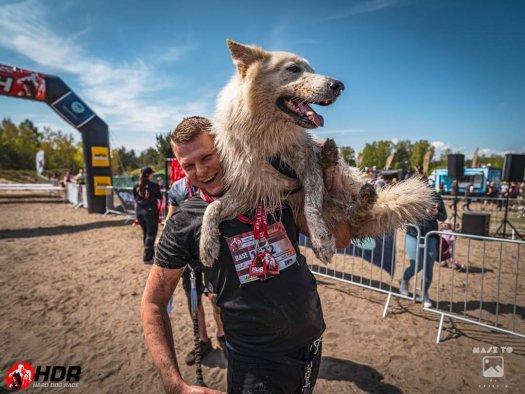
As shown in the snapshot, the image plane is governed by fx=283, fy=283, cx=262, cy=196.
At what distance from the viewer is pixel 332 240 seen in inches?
69.4

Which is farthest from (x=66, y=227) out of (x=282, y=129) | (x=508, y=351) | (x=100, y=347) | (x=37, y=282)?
(x=508, y=351)

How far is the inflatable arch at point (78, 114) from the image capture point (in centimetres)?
1235

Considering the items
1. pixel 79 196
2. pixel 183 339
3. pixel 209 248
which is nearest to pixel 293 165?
→ pixel 209 248

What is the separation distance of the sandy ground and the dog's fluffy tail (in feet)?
8.45

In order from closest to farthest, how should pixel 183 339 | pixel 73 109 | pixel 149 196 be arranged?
pixel 183 339 < pixel 149 196 < pixel 73 109

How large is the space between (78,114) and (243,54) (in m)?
15.9

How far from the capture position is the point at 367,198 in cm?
173

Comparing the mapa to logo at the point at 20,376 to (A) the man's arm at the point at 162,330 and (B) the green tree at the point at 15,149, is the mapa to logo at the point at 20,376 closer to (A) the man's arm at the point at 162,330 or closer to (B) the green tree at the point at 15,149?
(A) the man's arm at the point at 162,330

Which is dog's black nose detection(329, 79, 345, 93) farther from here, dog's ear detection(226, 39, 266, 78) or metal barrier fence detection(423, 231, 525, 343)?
metal barrier fence detection(423, 231, 525, 343)

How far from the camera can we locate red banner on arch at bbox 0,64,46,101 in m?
12.1

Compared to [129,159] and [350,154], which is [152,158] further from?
[350,154]

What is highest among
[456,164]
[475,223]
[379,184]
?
[456,164]

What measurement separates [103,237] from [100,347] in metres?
7.46

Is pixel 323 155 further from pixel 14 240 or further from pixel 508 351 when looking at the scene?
pixel 14 240
